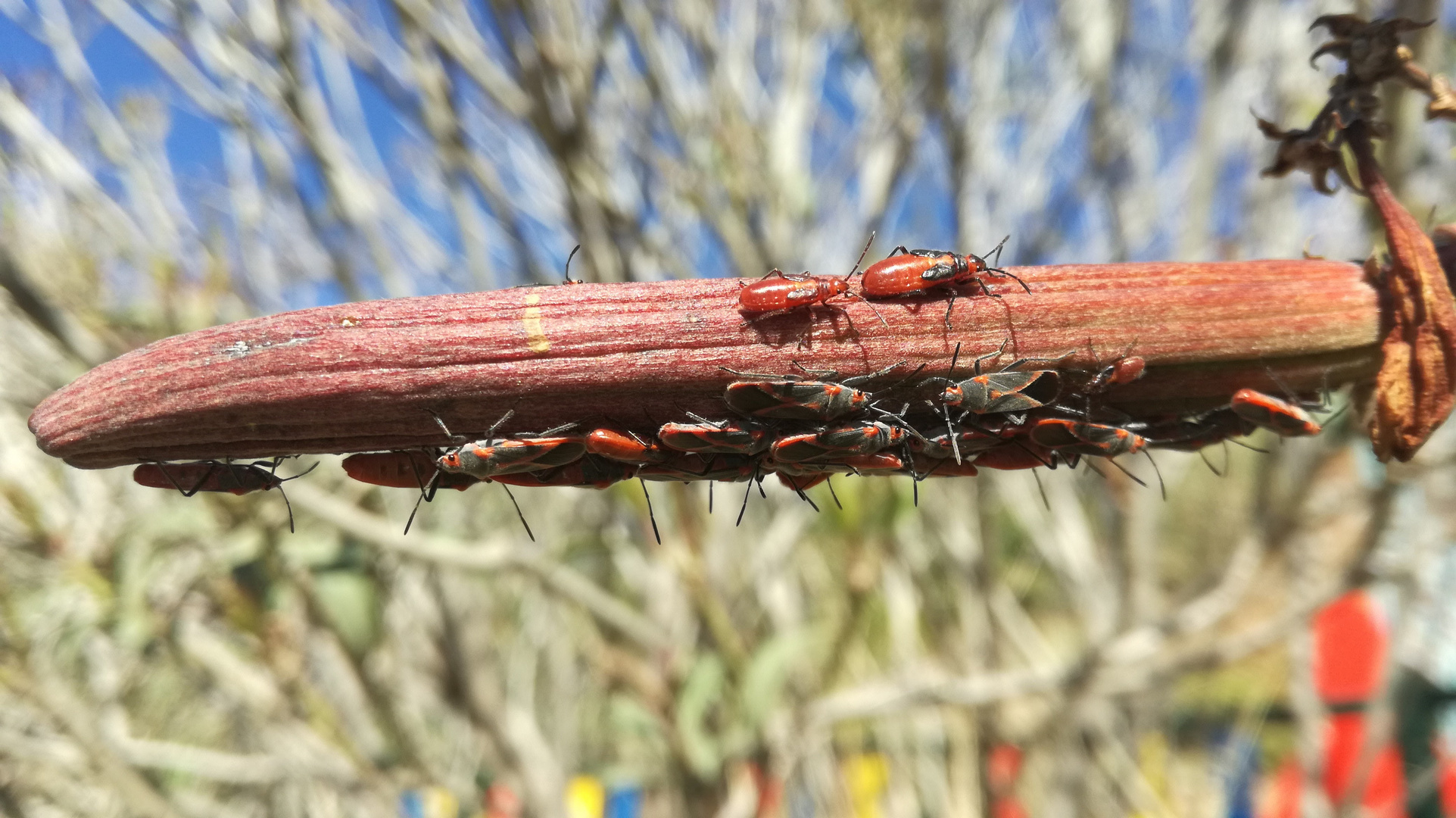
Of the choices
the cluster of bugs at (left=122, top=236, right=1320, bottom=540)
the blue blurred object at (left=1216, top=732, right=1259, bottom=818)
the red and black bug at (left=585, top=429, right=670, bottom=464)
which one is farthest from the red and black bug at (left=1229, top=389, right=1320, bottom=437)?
the blue blurred object at (left=1216, top=732, right=1259, bottom=818)

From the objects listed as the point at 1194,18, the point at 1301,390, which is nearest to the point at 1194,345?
the point at 1301,390

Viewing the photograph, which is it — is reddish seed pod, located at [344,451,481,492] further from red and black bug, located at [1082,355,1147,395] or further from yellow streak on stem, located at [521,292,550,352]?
red and black bug, located at [1082,355,1147,395]

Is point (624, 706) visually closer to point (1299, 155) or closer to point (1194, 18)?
point (1299, 155)

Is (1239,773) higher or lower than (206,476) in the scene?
higher

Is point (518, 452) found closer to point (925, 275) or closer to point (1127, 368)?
point (925, 275)

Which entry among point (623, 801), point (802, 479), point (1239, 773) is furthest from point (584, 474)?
point (623, 801)

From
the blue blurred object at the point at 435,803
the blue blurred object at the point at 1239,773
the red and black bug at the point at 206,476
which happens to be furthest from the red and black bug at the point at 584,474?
the blue blurred object at the point at 1239,773
